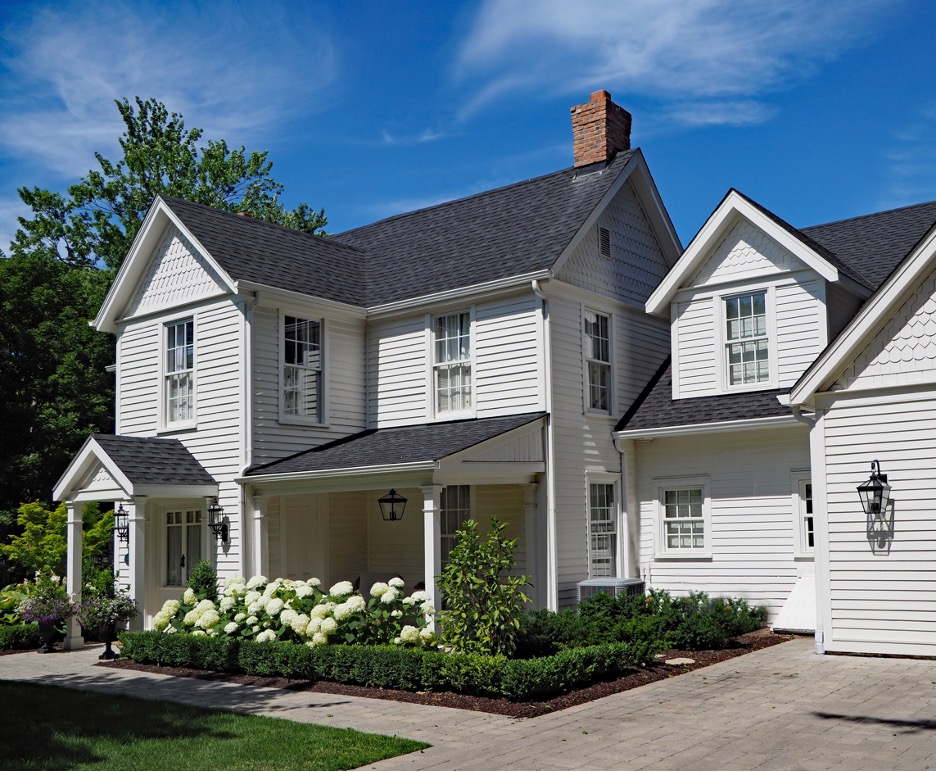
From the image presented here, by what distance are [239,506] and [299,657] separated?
4.88m

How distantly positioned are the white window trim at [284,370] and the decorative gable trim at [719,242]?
6.21 metres

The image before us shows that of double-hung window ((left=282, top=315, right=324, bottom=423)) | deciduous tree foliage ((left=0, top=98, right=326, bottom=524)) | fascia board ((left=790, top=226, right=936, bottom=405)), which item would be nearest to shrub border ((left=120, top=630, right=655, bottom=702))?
fascia board ((left=790, top=226, right=936, bottom=405))

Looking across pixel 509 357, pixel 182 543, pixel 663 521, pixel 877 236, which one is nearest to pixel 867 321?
pixel 663 521

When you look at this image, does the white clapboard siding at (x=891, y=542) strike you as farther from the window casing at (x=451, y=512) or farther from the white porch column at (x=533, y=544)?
the window casing at (x=451, y=512)

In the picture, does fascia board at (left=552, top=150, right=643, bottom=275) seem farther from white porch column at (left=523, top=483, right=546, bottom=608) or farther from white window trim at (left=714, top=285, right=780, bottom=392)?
white porch column at (left=523, top=483, right=546, bottom=608)

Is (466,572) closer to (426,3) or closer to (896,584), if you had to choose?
(896,584)

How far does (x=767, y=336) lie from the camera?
16.8 metres

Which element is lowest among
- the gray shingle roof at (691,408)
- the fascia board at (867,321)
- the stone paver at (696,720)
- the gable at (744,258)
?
the stone paver at (696,720)

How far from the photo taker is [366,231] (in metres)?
23.9

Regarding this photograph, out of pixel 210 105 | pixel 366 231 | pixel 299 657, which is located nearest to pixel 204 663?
pixel 299 657

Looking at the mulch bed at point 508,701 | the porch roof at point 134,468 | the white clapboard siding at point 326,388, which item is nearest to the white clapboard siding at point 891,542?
the mulch bed at point 508,701

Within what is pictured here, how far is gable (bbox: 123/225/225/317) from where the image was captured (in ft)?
60.0

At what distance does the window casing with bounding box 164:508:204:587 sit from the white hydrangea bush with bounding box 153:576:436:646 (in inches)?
119

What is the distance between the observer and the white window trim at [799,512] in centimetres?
1581
